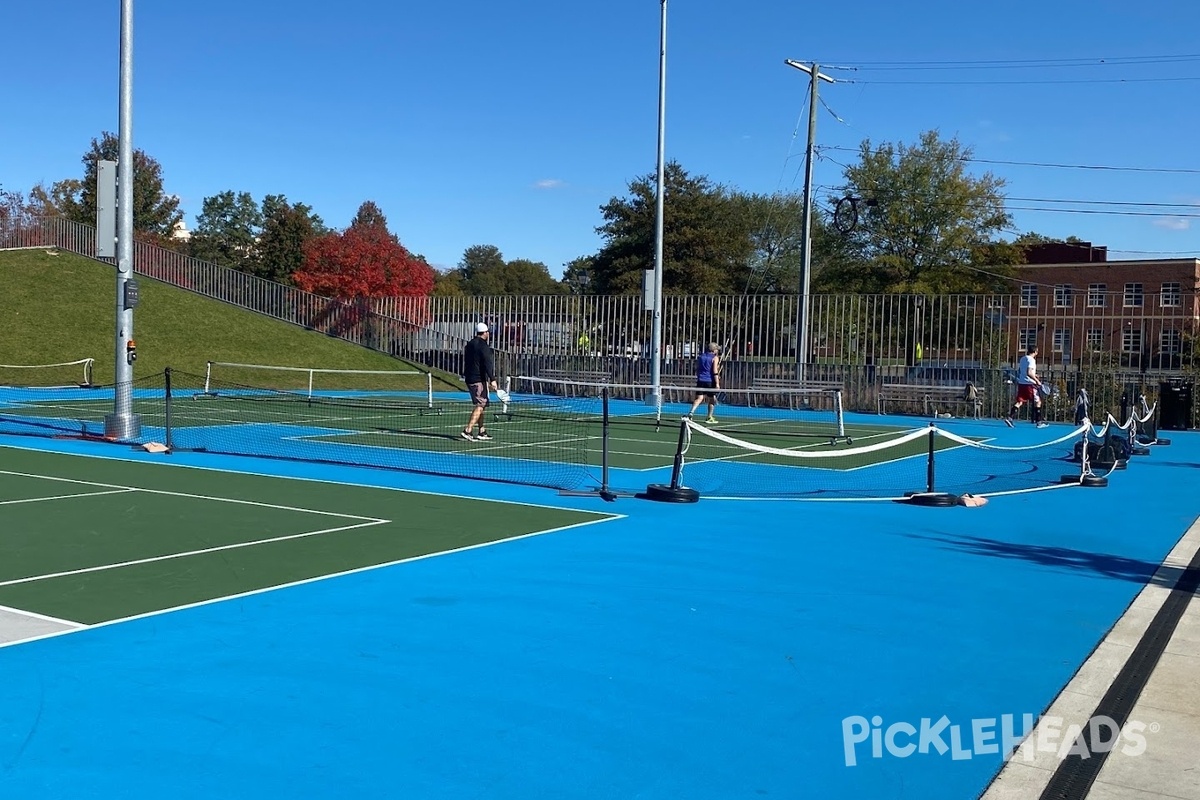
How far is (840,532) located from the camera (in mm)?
11445

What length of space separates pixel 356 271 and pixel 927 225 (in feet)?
101

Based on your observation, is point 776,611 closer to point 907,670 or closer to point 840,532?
point 907,670

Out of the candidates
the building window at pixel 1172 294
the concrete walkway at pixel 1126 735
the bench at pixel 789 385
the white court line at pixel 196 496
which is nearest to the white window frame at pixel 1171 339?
the bench at pixel 789 385

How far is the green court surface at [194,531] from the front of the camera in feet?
27.2

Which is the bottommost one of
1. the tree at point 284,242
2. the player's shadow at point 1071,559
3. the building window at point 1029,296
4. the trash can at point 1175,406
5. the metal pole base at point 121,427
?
the player's shadow at point 1071,559

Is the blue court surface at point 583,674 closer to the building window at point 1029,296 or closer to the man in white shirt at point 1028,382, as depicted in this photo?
the man in white shirt at point 1028,382

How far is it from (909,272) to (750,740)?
169ft

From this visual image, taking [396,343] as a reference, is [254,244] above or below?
above

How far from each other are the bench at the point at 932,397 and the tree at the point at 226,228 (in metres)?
68.5

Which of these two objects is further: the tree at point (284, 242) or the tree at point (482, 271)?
the tree at point (482, 271)

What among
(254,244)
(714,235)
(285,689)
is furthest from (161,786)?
(254,244)

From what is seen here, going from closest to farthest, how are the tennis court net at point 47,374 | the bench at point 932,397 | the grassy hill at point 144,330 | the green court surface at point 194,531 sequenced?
the green court surface at point 194,531, the bench at point 932,397, the tennis court net at point 47,374, the grassy hill at point 144,330

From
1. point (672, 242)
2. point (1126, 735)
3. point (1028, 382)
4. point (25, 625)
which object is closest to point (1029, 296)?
point (1028, 382)

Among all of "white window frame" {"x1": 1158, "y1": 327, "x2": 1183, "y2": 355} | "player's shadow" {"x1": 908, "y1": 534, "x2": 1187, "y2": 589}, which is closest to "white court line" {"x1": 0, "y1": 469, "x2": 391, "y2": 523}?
"player's shadow" {"x1": 908, "y1": 534, "x2": 1187, "y2": 589}
